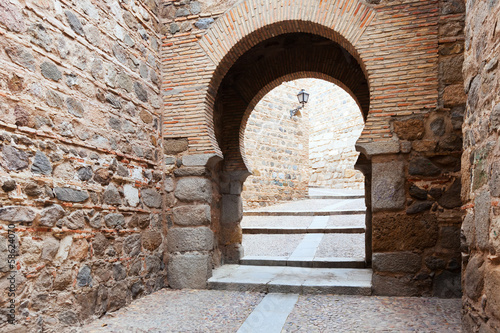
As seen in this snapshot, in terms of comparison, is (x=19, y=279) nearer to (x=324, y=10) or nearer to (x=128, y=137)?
(x=128, y=137)

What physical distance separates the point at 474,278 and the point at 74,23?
3.52 meters

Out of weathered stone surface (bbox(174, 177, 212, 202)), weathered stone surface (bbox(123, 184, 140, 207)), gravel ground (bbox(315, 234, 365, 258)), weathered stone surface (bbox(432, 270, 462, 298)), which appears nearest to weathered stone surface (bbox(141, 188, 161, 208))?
weathered stone surface (bbox(123, 184, 140, 207))

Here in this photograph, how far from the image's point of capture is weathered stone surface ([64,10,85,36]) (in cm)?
301

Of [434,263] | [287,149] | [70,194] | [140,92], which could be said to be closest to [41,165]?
[70,194]

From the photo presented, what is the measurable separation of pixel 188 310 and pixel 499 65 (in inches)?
Answer: 120

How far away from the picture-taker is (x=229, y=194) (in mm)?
5484

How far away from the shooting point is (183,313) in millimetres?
3348

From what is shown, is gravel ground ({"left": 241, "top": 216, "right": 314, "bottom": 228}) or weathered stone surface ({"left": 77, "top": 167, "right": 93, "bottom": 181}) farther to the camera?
gravel ground ({"left": 241, "top": 216, "right": 314, "bottom": 228})

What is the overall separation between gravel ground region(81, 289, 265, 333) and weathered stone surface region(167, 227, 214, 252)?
0.48 metres

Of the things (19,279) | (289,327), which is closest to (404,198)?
(289,327)

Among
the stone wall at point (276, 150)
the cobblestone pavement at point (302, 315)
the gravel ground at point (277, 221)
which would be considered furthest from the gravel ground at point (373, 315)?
the stone wall at point (276, 150)

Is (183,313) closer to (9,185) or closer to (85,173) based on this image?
(85,173)

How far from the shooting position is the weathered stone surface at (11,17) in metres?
2.39

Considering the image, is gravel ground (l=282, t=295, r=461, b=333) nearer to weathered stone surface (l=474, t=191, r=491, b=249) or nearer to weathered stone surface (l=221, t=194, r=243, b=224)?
weathered stone surface (l=474, t=191, r=491, b=249)
